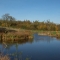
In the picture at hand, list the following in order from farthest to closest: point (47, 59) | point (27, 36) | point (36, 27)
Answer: point (36, 27)
point (27, 36)
point (47, 59)

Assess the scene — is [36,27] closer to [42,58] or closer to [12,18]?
[12,18]

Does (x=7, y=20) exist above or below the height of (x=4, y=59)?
above

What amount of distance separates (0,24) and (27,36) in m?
21.9

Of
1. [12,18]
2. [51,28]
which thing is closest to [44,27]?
[51,28]

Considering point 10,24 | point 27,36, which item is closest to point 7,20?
point 10,24

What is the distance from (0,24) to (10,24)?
10.4 feet

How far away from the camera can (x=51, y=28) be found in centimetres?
4350

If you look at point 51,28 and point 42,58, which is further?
point 51,28

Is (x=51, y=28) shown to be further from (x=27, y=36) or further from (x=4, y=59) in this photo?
(x=4, y=59)

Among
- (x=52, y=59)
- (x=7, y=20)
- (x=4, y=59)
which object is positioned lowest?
(x=52, y=59)

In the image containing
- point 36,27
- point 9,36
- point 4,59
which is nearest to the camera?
point 4,59

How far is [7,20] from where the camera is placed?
43.3 metres

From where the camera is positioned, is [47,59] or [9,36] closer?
[47,59]

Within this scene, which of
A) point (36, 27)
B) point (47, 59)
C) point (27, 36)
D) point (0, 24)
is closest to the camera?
point (47, 59)
